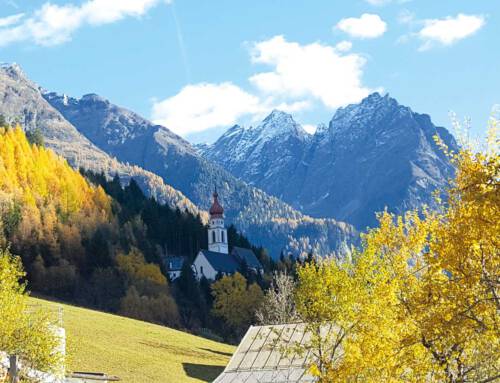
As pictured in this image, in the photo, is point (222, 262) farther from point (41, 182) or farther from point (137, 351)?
point (137, 351)

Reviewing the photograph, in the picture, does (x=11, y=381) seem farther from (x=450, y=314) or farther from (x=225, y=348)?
(x=225, y=348)

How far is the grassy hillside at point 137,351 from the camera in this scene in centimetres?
6406

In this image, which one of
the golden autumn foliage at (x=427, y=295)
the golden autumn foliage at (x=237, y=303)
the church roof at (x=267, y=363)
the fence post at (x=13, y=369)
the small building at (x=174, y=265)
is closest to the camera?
the golden autumn foliage at (x=427, y=295)

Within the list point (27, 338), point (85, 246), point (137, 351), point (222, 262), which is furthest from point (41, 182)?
point (27, 338)

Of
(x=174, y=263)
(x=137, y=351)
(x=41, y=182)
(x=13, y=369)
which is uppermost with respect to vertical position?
(x=41, y=182)

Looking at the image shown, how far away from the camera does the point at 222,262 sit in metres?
186

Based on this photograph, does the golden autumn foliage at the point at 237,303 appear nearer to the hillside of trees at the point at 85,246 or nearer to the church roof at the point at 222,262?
the hillside of trees at the point at 85,246

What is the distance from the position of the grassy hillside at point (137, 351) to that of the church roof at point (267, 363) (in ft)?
37.7

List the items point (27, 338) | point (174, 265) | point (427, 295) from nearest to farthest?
point (427, 295), point (27, 338), point (174, 265)

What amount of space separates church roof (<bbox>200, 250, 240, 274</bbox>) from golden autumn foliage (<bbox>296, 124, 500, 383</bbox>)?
139 m

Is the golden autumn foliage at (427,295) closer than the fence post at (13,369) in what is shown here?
Yes

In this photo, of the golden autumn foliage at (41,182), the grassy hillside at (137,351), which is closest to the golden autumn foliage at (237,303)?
the grassy hillside at (137,351)

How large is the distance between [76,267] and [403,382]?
365ft

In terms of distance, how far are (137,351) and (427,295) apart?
56.6 metres
